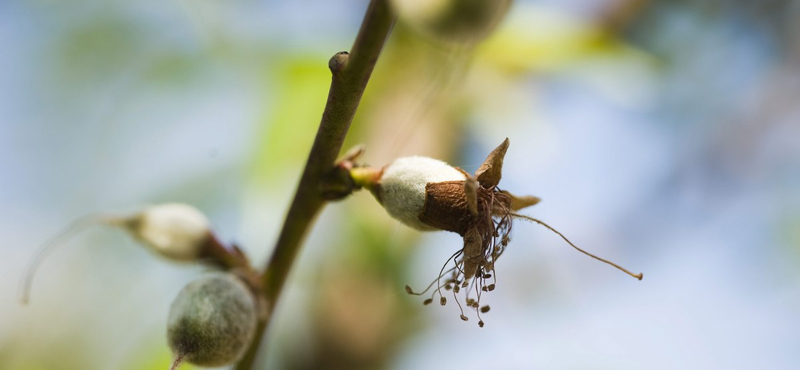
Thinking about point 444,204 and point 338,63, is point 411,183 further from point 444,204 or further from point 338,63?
point 338,63

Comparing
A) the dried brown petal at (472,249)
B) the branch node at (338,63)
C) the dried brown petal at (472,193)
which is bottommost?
the dried brown petal at (472,249)

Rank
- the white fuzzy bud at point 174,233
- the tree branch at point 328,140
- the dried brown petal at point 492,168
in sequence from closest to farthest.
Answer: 1. the tree branch at point 328,140
2. the dried brown petal at point 492,168
3. the white fuzzy bud at point 174,233

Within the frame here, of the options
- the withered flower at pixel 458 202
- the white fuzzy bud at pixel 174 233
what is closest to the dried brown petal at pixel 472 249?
the withered flower at pixel 458 202

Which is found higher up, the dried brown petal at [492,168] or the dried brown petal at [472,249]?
the dried brown petal at [492,168]

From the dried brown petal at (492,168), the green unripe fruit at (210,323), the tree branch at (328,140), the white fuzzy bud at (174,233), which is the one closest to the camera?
the tree branch at (328,140)

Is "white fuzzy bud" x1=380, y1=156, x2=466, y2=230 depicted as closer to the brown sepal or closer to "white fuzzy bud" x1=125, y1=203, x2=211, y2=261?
the brown sepal

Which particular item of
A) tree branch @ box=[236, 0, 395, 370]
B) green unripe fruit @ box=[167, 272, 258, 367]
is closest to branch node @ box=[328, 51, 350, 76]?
tree branch @ box=[236, 0, 395, 370]

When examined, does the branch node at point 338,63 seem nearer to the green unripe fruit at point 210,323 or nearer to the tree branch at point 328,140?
the tree branch at point 328,140
